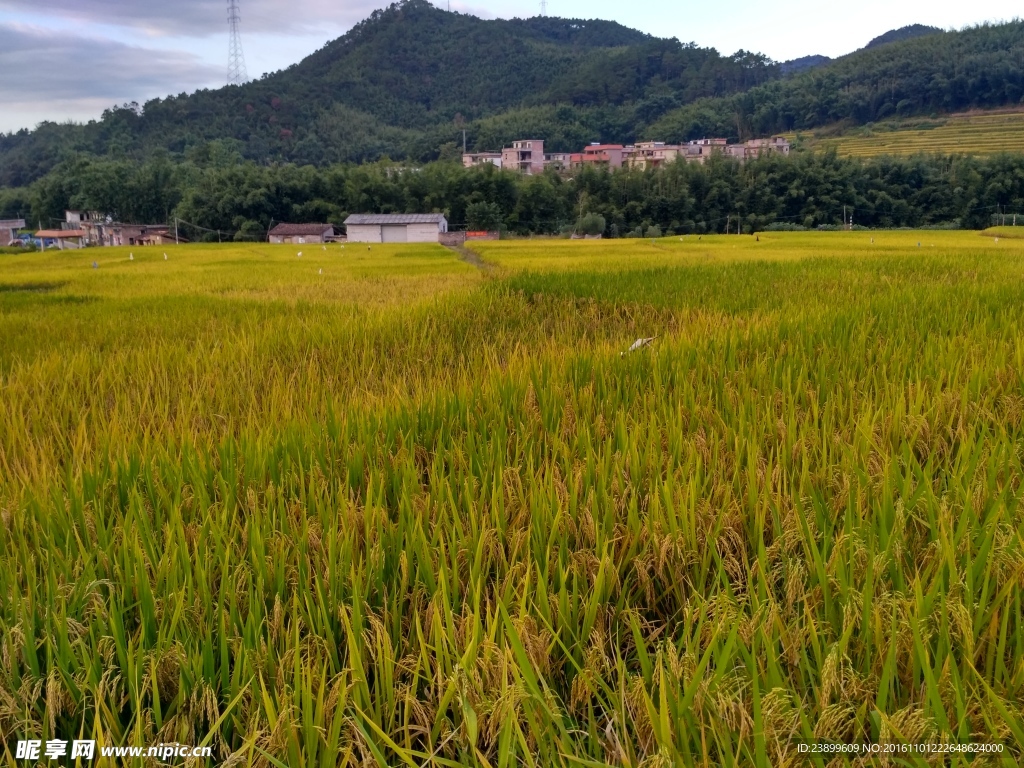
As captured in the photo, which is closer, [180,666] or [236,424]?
[180,666]

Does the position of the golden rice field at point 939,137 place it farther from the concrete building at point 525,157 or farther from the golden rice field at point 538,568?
the golden rice field at point 538,568

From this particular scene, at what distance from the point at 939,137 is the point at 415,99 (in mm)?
77752

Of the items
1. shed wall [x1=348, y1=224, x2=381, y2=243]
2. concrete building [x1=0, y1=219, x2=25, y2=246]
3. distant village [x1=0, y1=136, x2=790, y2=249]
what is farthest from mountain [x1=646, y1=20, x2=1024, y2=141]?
concrete building [x1=0, y1=219, x2=25, y2=246]

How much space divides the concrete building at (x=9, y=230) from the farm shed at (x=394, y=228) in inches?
1035

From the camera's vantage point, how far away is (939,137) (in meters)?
58.2

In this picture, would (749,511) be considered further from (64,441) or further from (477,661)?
(64,441)

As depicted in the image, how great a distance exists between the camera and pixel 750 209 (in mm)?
40844

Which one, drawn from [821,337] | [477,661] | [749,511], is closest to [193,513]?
[477,661]

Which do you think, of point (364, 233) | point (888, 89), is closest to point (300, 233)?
point (364, 233)

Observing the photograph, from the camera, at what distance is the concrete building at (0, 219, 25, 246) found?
4728cm

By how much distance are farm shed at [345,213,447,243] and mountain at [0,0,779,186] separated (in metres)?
43.6

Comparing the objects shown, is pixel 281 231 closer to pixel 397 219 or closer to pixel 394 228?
pixel 394 228

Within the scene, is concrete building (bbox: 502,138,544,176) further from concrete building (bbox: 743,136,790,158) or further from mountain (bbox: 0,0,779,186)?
concrete building (bbox: 743,136,790,158)

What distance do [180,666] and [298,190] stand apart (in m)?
45.5
